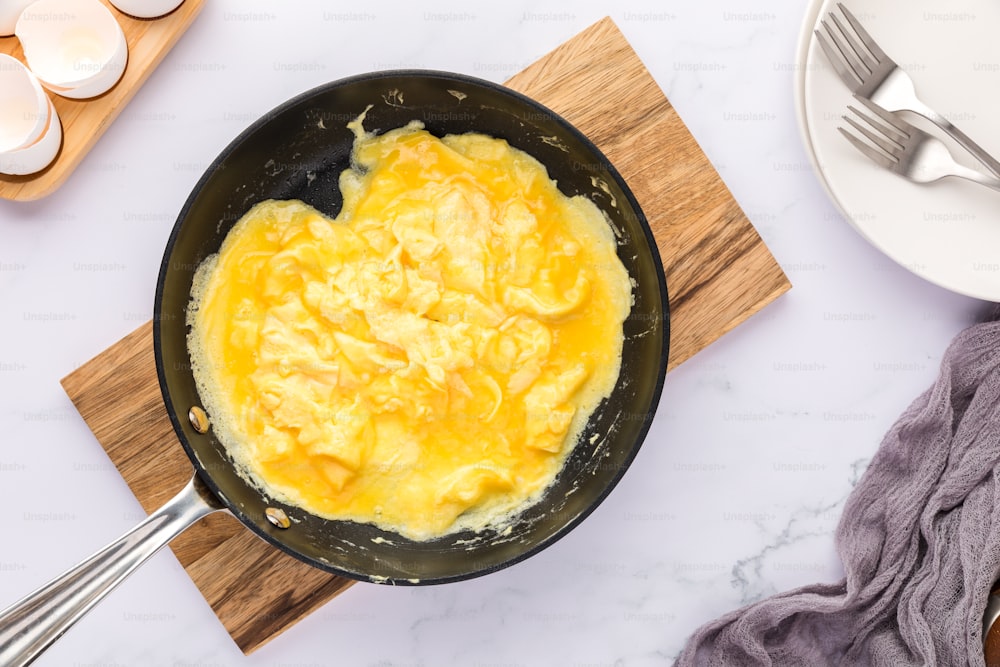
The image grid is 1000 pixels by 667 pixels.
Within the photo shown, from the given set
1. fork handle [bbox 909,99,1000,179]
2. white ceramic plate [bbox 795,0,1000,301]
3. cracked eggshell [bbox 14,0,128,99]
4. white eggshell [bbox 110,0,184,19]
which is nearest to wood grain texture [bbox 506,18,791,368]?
white ceramic plate [bbox 795,0,1000,301]

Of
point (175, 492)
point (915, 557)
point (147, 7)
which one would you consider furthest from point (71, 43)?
point (915, 557)

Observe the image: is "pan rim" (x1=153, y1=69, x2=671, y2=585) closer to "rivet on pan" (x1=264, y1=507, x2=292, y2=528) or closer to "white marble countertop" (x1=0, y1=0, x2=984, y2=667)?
"rivet on pan" (x1=264, y1=507, x2=292, y2=528)

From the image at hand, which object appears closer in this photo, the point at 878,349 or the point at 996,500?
the point at 996,500

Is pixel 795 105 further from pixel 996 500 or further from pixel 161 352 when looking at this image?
pixel 161 352

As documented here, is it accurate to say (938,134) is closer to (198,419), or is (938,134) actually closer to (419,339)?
(419,339)

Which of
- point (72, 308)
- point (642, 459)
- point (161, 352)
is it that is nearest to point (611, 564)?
point (642, 459)

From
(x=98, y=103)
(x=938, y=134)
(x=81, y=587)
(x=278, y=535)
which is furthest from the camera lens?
(x=938, y=134)
